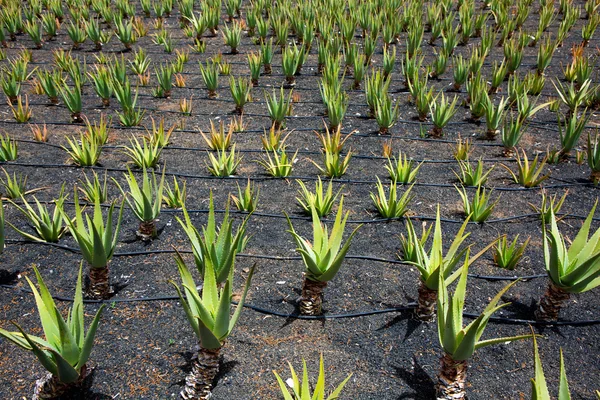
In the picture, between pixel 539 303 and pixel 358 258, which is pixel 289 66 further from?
pixel 539 303

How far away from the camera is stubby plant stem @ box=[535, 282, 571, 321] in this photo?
1.96 m

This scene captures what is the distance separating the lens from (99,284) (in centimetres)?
214

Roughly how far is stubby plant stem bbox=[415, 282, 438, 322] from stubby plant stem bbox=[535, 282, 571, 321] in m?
0.44

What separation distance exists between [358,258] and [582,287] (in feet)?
3.23

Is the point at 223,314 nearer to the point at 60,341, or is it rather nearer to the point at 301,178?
the point at 60,341

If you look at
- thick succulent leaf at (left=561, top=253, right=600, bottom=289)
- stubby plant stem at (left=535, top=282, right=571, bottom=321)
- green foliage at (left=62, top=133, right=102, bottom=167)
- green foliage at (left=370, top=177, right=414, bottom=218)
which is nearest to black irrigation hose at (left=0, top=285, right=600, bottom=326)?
stubby plant stem at (left=535, top=282, right=571, bottom=321)

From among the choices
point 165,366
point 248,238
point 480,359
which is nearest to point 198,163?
point 248,238

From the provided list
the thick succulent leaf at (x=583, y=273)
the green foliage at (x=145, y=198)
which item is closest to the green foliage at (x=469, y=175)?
the thick succulent leaf at (x=583, y=273)

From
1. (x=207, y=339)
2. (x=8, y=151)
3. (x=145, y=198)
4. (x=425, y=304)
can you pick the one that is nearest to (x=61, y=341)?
(x=207, y=339)

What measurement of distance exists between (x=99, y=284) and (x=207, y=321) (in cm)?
79

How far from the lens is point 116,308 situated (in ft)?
6.99

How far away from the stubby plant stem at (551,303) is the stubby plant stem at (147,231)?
1822 mm

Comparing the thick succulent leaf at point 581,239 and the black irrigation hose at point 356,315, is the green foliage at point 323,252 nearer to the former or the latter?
the black irrigation hose at point 356,315

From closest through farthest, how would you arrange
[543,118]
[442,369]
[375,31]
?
[442,369], [543,118], [375,31]
